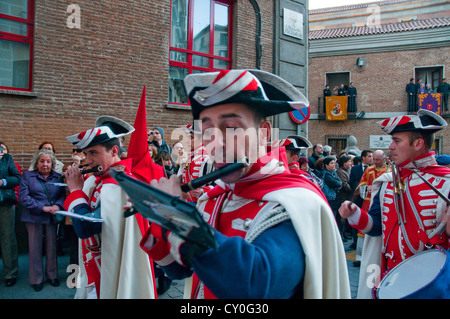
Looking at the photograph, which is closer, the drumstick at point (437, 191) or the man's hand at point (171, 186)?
the man's hand at point (171, 186)

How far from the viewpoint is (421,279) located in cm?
199

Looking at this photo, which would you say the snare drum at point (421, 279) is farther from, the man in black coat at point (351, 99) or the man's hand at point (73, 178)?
the man in black coat at point (351, 99)

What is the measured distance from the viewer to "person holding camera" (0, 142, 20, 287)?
16.2 ft

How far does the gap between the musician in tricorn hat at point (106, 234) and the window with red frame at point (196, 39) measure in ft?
19.1

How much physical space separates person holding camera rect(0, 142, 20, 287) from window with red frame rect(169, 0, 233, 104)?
4243 millimetres

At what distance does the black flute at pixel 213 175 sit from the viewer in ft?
4.07

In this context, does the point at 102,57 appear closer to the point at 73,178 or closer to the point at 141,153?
the point at 141,153

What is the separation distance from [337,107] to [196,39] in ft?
47.0

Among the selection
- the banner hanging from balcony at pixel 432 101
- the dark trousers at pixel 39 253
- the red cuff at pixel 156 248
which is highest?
the banner hanging from balcony at pixel 432 101

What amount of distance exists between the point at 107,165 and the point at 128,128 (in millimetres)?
440

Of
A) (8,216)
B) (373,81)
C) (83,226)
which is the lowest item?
(8,216)

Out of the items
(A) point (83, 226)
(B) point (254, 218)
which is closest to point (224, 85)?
(B) point (254, 218)

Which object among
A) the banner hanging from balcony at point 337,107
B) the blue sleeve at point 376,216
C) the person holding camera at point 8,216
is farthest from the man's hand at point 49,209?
the banner hanging from balcony at point 337,107
